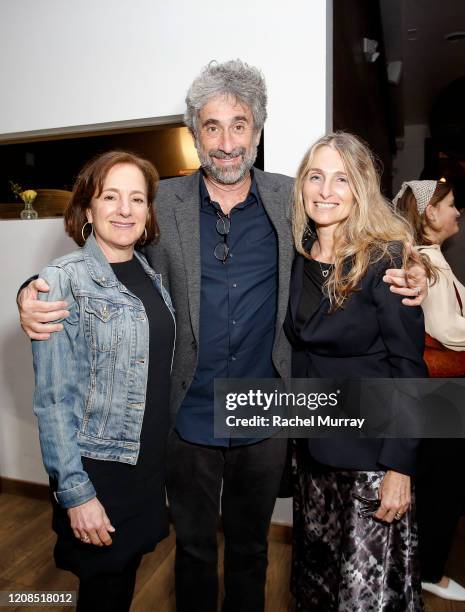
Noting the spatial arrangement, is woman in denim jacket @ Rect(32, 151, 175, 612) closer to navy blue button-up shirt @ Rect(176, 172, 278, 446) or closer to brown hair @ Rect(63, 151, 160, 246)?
brown hair @ Rect(63, 151, 160, 246)

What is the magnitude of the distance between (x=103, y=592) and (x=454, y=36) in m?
5.65

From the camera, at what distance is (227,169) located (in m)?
1.58

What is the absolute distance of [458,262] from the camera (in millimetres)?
2691

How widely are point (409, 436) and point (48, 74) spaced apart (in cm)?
256

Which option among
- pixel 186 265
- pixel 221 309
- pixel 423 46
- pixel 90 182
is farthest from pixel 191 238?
pixel 423 46

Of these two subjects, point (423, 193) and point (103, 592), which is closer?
point (103, 592)

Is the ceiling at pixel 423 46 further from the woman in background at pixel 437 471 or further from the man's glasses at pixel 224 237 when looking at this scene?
the man's glasses at pixel 224 237

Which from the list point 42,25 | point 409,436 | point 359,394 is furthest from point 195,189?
point 42,25

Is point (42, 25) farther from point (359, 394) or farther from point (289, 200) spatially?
point (359, 394)

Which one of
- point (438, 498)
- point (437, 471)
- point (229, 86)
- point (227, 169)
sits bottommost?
point (438, 498)

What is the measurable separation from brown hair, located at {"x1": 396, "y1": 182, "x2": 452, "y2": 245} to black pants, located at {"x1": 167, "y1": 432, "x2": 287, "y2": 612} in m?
1.15

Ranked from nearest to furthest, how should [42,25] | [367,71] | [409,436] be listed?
[409,436] → [42,25] → [367,71]

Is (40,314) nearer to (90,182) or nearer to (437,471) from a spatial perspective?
(90,182)

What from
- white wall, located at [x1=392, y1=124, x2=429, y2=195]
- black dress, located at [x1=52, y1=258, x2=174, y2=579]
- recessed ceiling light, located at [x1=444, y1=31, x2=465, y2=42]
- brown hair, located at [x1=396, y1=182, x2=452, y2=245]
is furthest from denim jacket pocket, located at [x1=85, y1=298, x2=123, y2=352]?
white wall, located at [x1=392, y1=124, x2=429, y2=195]
